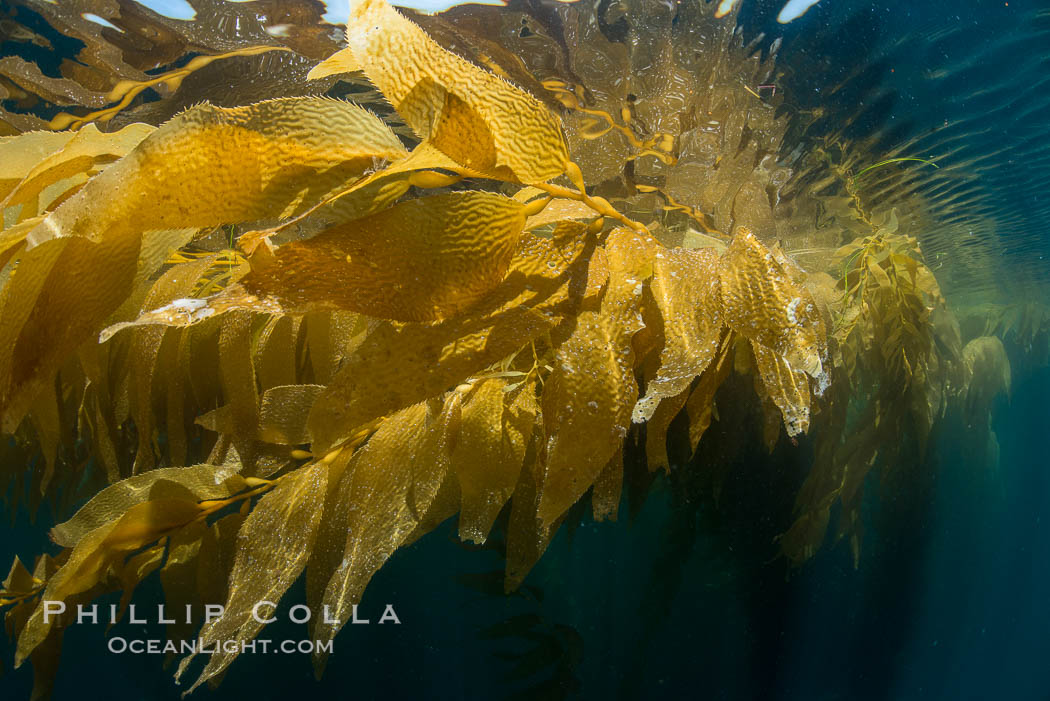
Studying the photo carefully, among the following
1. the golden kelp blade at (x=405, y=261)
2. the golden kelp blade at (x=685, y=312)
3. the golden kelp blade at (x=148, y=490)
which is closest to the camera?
the golden kelp blade at (x=405, y=261)

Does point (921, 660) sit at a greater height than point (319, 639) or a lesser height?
lesser

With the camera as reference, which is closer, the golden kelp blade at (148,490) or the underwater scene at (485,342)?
the underwater scene at (485,342)

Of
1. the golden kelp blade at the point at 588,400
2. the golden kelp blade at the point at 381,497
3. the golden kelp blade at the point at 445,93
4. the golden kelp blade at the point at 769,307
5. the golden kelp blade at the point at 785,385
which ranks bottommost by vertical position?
the golden kelp blade at the point at 381,497

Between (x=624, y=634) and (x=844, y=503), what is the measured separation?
886 mm

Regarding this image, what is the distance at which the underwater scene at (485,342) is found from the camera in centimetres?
57

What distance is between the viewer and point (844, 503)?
68.9 inches

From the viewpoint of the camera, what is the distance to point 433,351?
58cm

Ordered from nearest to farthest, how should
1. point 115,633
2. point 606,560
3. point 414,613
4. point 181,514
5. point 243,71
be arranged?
point 181,514 → point 606,560 → point 414,613 → point 243,71 → point 115,633

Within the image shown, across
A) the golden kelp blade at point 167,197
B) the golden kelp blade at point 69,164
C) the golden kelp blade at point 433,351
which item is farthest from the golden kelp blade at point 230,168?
the golden kelp blade at point 69,164

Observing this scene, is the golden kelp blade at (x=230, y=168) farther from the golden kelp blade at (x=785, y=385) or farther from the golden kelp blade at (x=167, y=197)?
the golden kelp blade at (x=785, y=385)

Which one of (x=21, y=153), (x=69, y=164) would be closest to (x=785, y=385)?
(x=69, y=164)

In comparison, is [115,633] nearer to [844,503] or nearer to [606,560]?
[606,560]

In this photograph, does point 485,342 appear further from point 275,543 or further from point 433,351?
point 275,543

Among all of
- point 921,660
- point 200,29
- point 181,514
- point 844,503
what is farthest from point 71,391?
point 921,660
